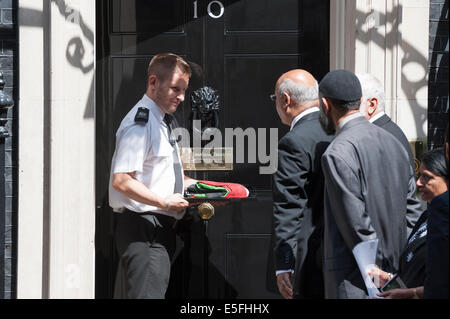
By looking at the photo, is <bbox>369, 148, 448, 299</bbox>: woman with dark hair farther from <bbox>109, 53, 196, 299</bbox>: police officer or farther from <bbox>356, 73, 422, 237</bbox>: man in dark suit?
<bbox>109, 53, 196, 299</bbox>: police officer

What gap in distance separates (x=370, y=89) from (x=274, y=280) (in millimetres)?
1208

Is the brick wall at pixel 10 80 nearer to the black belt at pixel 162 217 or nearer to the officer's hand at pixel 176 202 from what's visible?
the black belt at pixel 162 217

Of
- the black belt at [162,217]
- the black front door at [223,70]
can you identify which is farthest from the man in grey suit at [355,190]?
the black front door at [223,70]

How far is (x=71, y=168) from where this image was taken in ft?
16.7

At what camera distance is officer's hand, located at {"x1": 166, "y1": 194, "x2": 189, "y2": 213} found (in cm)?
447

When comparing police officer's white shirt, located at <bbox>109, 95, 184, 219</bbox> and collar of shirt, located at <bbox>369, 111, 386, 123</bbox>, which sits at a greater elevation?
collar of shirt, located at <bbox>369, 111, 386, 123</bbox>

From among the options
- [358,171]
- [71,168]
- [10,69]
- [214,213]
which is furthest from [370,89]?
[10,69]

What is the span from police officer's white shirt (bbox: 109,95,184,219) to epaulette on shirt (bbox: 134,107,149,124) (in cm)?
2

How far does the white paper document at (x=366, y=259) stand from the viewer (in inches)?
133

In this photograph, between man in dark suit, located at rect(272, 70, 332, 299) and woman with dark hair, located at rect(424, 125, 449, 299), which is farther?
man in dark suit, located at rect(272, 70, 332, 299)

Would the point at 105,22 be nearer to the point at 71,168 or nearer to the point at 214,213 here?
the point at 71,168

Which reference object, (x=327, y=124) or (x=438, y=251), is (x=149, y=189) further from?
(x=438, y=251)

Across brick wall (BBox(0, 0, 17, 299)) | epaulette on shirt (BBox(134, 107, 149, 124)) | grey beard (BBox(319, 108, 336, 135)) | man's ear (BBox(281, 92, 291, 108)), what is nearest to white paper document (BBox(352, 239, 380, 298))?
grey beard (BBox(319, 108, 336, 135))

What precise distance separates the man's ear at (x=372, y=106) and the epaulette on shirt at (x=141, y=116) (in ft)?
4.22
